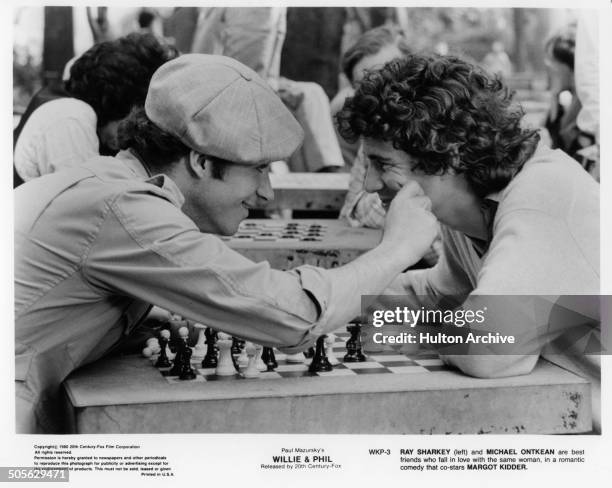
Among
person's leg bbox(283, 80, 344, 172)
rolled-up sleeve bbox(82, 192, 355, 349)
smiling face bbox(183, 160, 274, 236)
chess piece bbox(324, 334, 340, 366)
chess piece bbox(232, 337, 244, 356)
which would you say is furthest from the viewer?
person's leg bbox(283, 80, 344, 172)

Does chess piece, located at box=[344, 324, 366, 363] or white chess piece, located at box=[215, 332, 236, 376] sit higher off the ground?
white chess piece, located at box=[215, 332, 236, 376]

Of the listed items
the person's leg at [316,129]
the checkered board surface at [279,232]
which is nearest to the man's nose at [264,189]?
the checkered board surface at [279,232]

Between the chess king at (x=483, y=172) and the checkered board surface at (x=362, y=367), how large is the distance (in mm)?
163

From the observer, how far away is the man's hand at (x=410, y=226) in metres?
1.80

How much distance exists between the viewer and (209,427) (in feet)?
5.42

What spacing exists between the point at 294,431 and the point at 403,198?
1.93 ft

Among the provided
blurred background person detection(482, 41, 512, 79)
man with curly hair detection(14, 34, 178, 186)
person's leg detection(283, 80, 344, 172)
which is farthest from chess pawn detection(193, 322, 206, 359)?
blurred background person detection(482, 41, 512, 79)

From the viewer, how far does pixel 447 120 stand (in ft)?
7.20

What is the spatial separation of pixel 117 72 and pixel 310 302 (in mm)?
1760

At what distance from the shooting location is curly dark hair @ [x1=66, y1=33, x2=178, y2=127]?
3115mm

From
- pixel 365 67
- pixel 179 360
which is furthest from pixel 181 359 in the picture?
pixel 365 67

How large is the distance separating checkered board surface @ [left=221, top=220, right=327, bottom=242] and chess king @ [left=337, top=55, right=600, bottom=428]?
3.69ft

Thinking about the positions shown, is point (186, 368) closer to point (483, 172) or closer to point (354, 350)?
point (354, 350)

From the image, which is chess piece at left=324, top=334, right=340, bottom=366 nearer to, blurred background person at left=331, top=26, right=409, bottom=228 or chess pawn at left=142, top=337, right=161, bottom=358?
chess pawn at left=142, top=337, right=161, bottom=358
